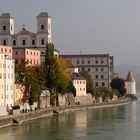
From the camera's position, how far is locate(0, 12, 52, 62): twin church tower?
69.1m

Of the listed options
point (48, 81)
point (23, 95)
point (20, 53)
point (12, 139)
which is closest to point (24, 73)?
point (23, 95)

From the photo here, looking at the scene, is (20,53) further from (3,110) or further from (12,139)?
(12,139)

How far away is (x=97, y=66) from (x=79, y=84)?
878 inches

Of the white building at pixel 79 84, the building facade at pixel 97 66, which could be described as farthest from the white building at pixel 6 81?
the building facade at pixel 97 66

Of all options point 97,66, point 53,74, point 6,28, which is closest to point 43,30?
point 6,28

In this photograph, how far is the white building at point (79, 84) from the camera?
6719cm

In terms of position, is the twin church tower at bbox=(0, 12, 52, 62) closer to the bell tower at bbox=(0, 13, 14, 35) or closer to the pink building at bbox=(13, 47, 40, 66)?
the bell tower at bbox=(0, 13, 14, 35)

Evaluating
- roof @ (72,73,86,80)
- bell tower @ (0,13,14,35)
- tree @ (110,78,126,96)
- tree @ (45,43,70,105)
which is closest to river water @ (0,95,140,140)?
tree @ (45,43,70,105)

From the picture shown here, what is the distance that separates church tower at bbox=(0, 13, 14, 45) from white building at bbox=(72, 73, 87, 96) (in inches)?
341

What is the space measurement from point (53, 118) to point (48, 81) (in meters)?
8.52

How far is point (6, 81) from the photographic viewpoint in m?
46.2

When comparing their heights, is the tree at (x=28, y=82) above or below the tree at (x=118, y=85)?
below

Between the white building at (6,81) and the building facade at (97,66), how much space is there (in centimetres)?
4210

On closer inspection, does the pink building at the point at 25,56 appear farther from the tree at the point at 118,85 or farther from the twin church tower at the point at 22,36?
the tree at the point at 118,85
